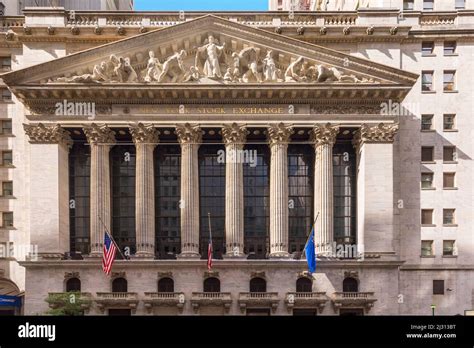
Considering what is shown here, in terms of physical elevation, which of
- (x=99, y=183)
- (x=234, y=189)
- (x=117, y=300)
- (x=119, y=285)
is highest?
(x=99, y=183)

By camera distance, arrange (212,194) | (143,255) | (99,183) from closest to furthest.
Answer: (143,255) < (99,183) < (212,194)

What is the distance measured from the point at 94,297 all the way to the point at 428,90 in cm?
3382

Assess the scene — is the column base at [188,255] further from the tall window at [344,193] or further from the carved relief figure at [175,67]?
the carved relief figure at [175,67]

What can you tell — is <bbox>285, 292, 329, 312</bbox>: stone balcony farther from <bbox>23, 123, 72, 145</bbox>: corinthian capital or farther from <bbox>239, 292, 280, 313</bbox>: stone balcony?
<bbox>23, 123, 72, 145</bbox>: corinthian capital

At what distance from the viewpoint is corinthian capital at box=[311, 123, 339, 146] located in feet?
182

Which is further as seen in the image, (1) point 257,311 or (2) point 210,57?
(2) point 210,57

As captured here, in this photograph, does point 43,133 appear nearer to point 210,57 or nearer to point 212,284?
point 210,57

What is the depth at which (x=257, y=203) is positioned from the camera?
189ft

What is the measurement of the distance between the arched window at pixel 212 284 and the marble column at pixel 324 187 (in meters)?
8.56

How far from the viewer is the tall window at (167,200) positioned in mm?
56625

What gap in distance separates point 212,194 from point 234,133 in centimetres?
583

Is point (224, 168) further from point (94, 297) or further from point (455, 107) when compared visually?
point (455, 107)

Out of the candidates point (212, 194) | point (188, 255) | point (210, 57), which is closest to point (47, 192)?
point (188, 255)
